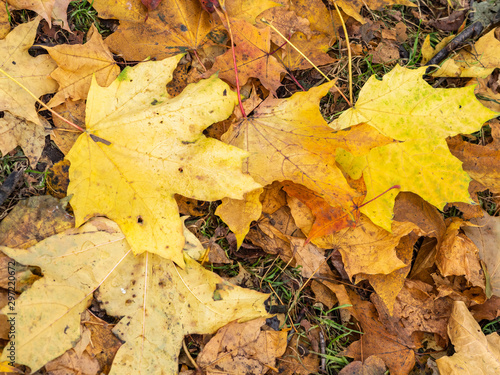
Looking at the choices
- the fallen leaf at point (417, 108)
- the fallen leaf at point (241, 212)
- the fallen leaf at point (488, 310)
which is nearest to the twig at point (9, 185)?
the fallen leaf at point (241, 212)

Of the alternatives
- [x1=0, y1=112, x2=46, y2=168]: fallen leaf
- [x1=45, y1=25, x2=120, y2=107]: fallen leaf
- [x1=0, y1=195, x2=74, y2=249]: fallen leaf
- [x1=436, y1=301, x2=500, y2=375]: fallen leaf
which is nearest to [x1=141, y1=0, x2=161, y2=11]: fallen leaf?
[x1=45, y1=25, x2=120, y2=107]: fallen leaf

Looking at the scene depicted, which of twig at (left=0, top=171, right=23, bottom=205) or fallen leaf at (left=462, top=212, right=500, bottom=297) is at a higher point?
twig at (left=0, top=171, right=23, bottom=205)

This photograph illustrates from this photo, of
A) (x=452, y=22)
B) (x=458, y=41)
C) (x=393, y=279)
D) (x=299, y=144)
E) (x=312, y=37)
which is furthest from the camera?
(x=452, y=22)

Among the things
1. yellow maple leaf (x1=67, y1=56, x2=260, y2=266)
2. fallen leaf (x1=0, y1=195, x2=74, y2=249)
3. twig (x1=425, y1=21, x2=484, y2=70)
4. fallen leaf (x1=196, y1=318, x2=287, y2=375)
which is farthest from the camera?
twig (x1=425, y1=21, x2=484, y2=70)

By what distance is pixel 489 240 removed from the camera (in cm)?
209

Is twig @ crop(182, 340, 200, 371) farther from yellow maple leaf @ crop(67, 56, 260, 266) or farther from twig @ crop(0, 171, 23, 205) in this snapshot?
twig @ crop(0, 171, 23, 205)

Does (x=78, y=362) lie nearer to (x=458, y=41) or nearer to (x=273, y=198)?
(x=273, y=198)

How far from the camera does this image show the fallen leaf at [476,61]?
7.04 ft

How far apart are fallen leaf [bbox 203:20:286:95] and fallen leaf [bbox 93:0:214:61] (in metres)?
0.23

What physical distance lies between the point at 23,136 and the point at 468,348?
2710 millimetres

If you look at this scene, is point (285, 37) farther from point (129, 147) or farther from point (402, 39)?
point (129, 147)

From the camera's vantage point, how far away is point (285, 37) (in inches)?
78.1

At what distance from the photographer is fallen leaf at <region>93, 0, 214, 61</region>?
185 centimetres

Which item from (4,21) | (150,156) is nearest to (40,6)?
(4,21)
